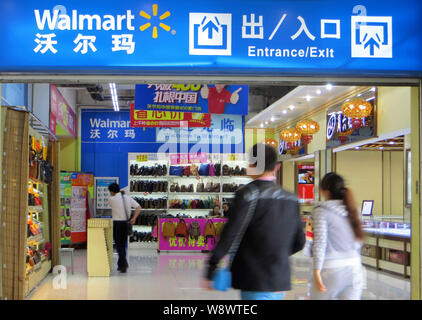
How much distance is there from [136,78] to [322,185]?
73.4 inches

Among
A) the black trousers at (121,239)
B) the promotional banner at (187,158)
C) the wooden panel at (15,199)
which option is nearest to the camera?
the wooden panel at (15,199)

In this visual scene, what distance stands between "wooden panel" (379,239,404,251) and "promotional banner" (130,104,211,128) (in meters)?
4.65

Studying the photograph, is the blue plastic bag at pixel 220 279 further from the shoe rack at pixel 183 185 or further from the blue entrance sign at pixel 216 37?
the shoe rack at pixel 183 185

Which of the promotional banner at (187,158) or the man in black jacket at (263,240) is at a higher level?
the promotional banner at (187,158)

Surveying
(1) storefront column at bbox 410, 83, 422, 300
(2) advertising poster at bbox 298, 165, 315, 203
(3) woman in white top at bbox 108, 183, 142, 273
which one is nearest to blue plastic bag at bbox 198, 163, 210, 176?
(3) woman in white top at bbox 108, 183, 142, 273

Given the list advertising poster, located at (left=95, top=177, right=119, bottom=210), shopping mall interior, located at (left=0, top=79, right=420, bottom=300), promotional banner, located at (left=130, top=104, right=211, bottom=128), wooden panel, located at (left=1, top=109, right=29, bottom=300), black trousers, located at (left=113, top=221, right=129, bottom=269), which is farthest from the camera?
advertising poster, located at (left=95, top=177, right=119, bottom=210)

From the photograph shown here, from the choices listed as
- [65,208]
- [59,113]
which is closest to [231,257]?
[59,113]

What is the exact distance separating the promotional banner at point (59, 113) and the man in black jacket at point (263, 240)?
836 centimetres

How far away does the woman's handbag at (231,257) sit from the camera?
3.01 meters

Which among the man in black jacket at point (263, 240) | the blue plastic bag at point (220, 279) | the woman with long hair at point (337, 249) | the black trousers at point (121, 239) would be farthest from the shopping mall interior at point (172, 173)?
the blue plastic bag at point (220, 279)

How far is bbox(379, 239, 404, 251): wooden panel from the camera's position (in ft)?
30.7

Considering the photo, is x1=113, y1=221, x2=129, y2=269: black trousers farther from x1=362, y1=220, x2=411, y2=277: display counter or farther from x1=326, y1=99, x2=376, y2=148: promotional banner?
x1=326, y1=99, x2=376, y2=148: promotional banner

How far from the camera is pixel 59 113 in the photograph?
40.9ft

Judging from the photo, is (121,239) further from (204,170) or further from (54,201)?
(204,170)
